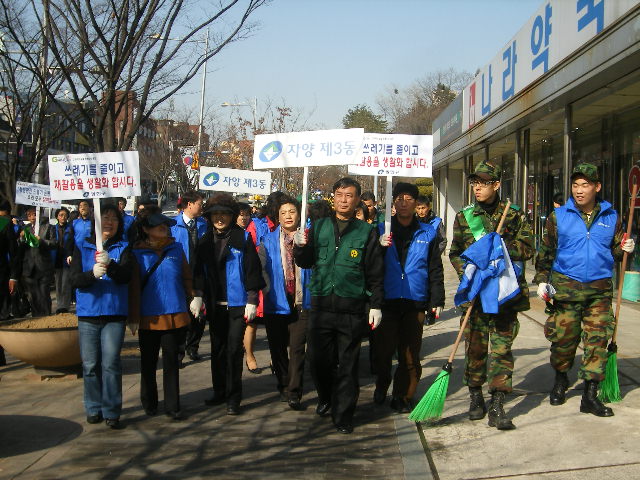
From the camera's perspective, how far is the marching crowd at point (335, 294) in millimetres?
5746

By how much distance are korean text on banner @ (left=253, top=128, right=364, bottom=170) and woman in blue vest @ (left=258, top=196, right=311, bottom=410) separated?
526mm

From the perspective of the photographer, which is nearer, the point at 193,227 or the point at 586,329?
the point at 586,329

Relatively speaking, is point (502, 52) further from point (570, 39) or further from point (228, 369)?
point (228, 369)

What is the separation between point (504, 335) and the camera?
563 centimetres

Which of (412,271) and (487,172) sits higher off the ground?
(487,172)

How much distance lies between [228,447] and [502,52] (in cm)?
1086

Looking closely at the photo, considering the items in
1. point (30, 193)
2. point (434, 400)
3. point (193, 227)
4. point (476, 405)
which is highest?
point (30, 193)

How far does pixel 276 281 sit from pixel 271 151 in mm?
1182

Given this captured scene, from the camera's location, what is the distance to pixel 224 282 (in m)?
6.72

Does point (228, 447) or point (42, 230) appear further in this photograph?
point (42, 230)

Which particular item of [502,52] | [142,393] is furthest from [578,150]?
[142,393]

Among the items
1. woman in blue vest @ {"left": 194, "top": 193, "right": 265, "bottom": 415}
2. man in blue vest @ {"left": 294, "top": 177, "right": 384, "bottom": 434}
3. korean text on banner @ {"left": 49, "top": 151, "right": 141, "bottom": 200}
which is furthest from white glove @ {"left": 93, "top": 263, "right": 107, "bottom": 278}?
man in blue vest @ {"left": 294, "top": 177, "right": 384, "bottom": 434}

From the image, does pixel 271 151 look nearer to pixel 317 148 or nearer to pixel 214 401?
pixel 317 148

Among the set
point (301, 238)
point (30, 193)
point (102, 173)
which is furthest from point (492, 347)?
point (30, 193)
